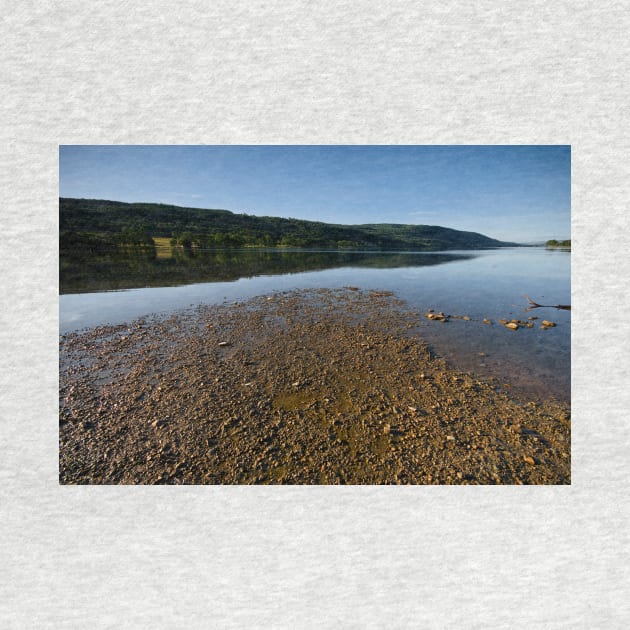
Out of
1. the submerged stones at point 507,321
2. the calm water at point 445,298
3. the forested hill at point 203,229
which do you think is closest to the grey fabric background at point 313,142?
the forested hill at point 203,229

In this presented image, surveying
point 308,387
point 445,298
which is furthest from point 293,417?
point 445,298

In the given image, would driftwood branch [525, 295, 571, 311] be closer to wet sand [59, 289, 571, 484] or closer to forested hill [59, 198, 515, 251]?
forested hill [59, 198, 515, 251]

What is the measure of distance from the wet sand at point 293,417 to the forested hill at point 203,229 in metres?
1.83

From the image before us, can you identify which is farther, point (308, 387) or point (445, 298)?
point (445, 298)

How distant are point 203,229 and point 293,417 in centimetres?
1219

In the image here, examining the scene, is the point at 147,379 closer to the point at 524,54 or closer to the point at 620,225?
the point at 524,54

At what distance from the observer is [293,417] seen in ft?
7.99

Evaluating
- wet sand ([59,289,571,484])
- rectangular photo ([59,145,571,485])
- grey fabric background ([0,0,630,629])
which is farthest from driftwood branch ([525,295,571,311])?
grey fabric background ([0,0,630,629])

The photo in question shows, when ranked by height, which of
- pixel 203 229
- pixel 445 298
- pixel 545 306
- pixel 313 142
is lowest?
pixel 545 306

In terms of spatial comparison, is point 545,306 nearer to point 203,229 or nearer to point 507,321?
point 507,321

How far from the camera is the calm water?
148 inches

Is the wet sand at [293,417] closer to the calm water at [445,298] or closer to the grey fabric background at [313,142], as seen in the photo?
the grey fabric background at [313,142]

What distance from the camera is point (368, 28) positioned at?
216 centimetres

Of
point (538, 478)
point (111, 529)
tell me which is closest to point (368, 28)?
point (538, 478)
